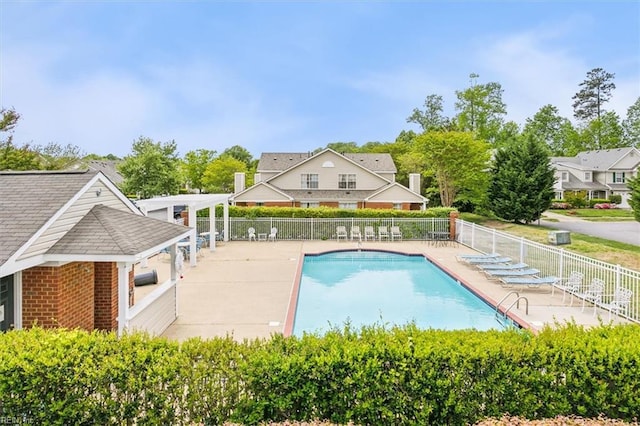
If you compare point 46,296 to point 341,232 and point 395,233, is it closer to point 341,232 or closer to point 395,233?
point 341,232

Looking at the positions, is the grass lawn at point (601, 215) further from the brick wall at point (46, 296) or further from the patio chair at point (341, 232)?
the brick wall at point (46, 296)

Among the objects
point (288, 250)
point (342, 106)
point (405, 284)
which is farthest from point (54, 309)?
point (342, 106)

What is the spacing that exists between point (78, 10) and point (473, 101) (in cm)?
4249

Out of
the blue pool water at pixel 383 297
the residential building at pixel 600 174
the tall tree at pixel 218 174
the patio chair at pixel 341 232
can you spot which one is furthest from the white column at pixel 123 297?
the residential building at pixel 600 174

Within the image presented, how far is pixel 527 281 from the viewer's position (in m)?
12.8

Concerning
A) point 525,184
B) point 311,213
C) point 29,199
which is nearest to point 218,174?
point 311,213

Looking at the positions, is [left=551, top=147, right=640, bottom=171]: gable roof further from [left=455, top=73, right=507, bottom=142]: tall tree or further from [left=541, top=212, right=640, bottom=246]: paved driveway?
[left=541, top=212, right=640, bottom=246]: paved driveway

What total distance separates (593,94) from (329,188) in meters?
57.8

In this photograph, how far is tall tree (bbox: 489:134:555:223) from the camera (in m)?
30.2

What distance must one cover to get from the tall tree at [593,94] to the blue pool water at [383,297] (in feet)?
214

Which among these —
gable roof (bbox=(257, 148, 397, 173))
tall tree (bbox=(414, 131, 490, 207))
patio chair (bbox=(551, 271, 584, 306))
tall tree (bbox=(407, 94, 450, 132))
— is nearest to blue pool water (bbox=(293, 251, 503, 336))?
patio chair (bbox=(551, 271, 584, 306))

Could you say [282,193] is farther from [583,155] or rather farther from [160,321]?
[583,155]

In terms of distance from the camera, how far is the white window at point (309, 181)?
3519 cm

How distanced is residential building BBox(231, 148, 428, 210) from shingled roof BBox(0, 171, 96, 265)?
24.0 meters
